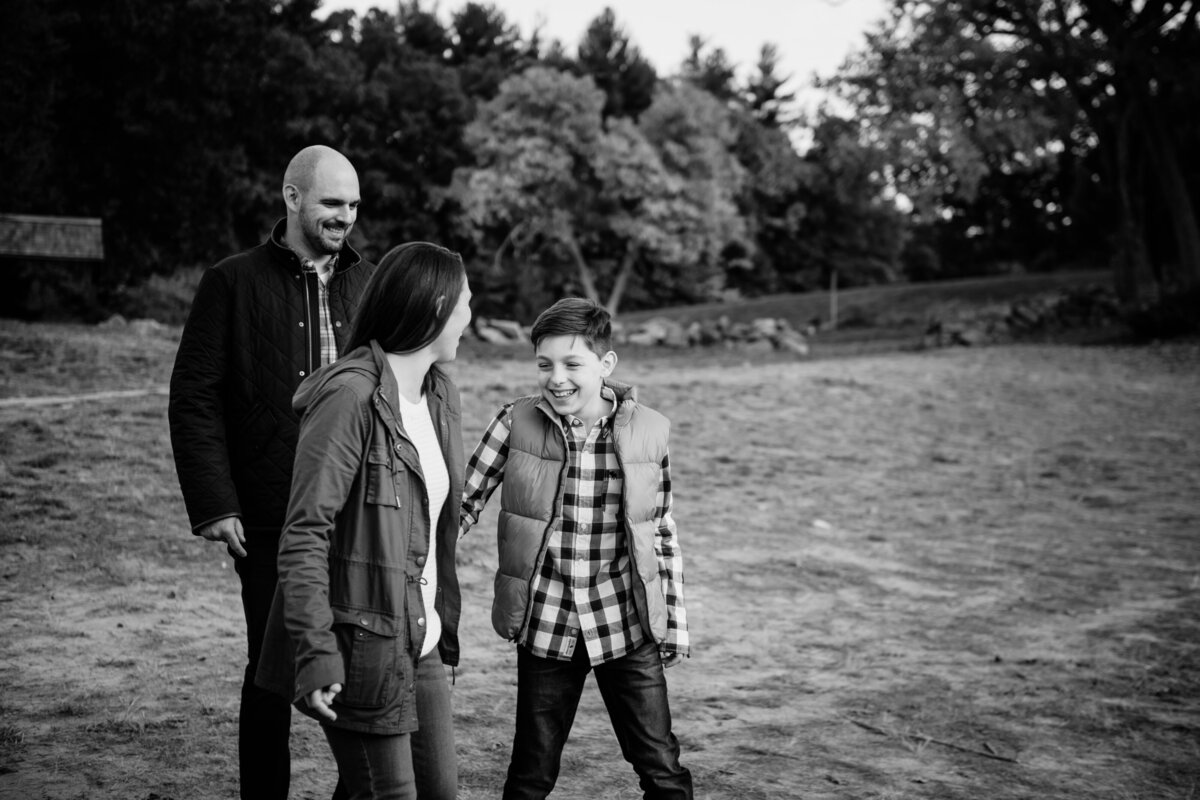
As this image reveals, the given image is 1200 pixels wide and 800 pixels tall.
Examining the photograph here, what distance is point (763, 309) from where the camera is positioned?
103ft

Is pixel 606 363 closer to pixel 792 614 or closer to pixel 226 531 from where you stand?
pixel 226 531

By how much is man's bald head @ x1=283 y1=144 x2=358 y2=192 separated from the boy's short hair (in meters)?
0.70

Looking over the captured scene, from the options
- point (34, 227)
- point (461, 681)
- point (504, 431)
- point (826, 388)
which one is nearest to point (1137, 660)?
point (461, 681)

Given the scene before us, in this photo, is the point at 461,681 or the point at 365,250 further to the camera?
the point at 365,250

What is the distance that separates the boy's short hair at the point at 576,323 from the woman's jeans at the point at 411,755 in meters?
0.91

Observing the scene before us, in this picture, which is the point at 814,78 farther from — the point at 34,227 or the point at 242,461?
the point at 242,461

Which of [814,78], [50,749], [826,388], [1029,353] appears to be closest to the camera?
[50,749]

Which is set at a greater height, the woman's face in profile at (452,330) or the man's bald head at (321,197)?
the man's bald head at (321,197)

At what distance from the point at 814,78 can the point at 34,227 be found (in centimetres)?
1644

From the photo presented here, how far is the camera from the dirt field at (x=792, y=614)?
3973mm

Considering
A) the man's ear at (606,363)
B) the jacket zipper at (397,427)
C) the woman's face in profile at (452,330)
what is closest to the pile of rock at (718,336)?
the man's ear at (606,363)

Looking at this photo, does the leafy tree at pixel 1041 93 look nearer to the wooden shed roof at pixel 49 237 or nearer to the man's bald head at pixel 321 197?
the wooden shed roof at pixel 49 237

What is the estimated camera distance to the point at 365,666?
7.39ft

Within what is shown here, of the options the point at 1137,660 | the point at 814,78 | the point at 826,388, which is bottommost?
the point at 1137,660
